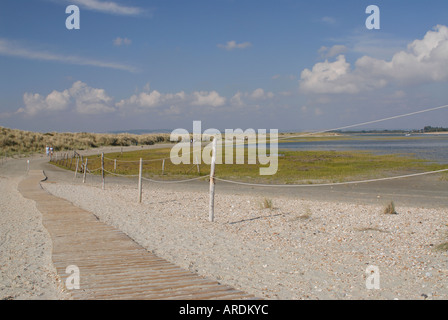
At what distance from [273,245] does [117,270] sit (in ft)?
10.1

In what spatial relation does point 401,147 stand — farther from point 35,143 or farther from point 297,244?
point 35,143

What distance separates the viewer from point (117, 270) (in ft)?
16.4

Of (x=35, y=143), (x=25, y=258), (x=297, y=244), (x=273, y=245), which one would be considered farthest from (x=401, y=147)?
(x=25, y=258)

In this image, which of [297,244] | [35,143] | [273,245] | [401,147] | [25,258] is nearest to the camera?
[25,258]

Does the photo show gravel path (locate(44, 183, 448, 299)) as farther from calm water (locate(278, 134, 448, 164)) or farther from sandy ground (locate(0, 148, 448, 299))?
calm water (locate(278, 134, 448, 164))

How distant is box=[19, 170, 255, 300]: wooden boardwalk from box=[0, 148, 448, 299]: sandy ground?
0.87ft

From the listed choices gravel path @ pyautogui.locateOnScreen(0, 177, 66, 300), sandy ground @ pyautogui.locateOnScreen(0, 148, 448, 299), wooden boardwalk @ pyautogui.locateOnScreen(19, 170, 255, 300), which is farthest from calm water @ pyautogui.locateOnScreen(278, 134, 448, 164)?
gravel path @ pyautogui.locateOnScreen(0, 177, 66, 300)

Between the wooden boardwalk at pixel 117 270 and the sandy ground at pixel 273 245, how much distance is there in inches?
10.5

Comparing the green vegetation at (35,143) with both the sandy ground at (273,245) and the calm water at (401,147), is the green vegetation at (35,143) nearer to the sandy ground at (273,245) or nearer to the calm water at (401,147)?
the calm water at (401,147)

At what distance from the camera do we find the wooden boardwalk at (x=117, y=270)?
4273mm

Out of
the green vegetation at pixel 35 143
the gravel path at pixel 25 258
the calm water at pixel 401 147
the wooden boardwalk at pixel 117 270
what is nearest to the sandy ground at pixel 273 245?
the gravel path at pixel 25 258

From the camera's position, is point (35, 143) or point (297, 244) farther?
point (35, 143)
